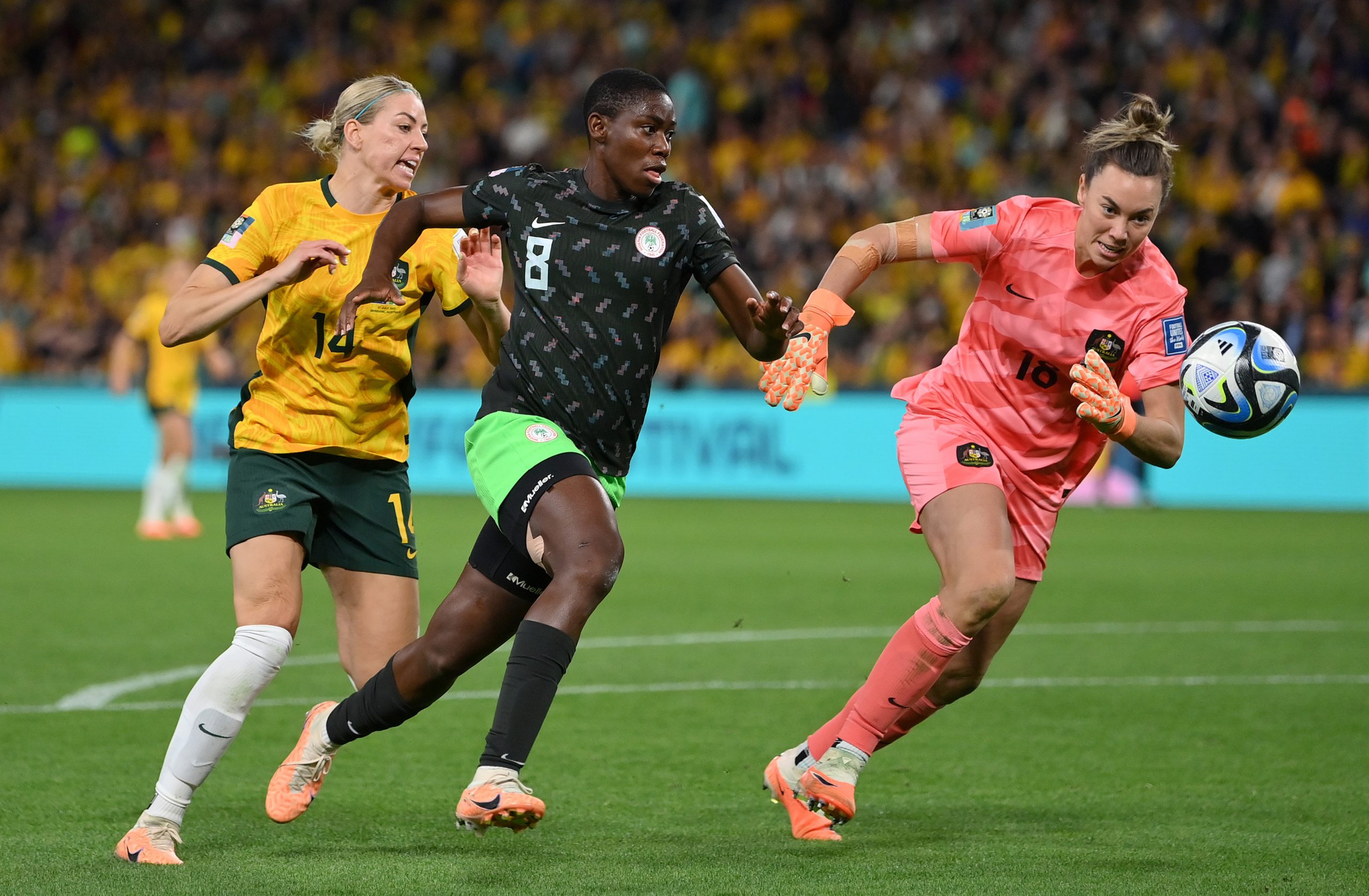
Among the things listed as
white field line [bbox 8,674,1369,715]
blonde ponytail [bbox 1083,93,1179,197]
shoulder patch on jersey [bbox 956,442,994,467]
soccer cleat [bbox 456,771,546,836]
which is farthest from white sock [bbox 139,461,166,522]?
soccer cleat [bbox 456,771,546,836]

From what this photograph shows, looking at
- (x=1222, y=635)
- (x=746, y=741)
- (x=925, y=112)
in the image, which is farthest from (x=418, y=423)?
(x=746, y=741)

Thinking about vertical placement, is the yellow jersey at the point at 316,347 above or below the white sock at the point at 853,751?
above

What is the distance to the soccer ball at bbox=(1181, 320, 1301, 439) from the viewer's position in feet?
16.5

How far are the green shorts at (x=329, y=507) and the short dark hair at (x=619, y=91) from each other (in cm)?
131

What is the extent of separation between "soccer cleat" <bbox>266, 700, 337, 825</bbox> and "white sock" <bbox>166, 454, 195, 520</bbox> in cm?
1027

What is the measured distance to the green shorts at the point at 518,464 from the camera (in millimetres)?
4512

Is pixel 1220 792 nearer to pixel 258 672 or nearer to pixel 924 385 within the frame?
pixel 924 385

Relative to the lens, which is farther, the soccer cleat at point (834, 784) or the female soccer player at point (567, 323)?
the soccer cleat at point (834, 784)

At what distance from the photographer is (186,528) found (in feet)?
50.7

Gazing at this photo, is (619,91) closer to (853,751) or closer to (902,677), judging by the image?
(902,677)

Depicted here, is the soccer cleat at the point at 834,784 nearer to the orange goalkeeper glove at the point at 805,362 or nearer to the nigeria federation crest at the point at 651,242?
the orange goalkeeper glove at the point at 805,362

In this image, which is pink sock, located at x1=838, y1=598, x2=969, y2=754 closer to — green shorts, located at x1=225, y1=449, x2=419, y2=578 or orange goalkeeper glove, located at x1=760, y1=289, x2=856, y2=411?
orange goalkeeper glove, located at x1=760, y1=289, x2=856, y2=411

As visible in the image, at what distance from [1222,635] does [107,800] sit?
6505 mm

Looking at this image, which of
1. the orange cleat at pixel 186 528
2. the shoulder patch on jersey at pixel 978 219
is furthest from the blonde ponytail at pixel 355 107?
the orange cleat at pixel 186 528
